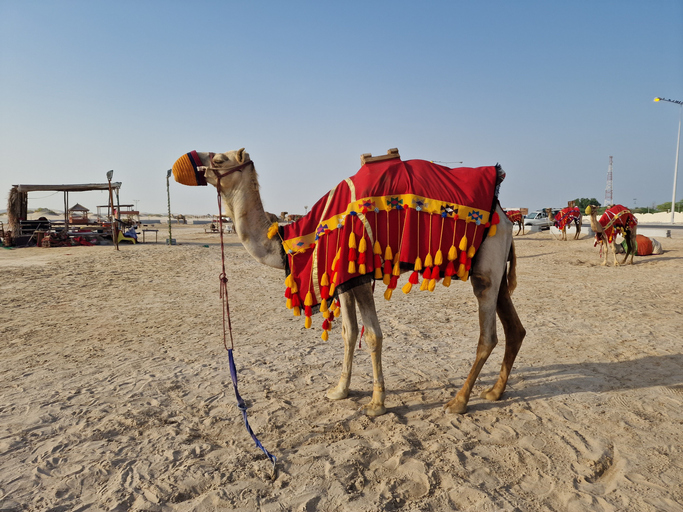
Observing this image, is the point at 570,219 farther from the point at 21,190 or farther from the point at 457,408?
the point at 21,190

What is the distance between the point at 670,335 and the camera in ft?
21.8

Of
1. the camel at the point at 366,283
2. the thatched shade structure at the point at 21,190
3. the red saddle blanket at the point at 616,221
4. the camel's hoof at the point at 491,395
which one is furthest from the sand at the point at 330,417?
the thatched shade structure at the point at 21,190

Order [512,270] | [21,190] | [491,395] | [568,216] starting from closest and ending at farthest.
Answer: [491,395]
[512,270]
[21,190]
[568,216]

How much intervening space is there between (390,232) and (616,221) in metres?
14.0

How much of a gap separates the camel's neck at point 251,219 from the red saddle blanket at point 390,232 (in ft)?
0.69

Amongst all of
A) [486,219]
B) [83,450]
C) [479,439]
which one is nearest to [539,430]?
[479,439]

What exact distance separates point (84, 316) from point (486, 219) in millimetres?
7713

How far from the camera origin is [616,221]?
1488 centimetres

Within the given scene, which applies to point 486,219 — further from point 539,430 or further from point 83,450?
point 83,450

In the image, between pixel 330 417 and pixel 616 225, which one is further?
pixel 616 225

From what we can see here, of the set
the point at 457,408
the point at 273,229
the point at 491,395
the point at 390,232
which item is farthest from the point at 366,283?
the point at 491,395

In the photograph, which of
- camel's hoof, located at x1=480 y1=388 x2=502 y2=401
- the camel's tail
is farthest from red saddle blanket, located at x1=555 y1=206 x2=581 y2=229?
camel's hoof, located at x1=480 y1=388 x2=502 y2=401

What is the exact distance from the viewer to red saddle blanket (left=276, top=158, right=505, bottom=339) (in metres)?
3.88

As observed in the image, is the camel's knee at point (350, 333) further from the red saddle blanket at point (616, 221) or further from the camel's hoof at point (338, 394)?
the red saddle blanket at point (616, 221)
